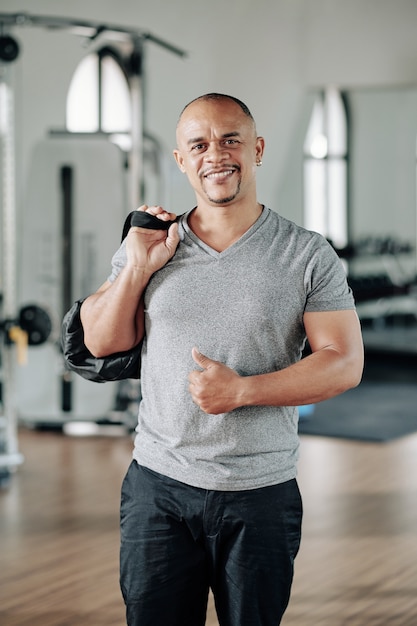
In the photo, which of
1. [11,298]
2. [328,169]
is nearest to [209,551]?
[11,298]

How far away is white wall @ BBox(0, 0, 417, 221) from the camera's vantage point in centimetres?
689

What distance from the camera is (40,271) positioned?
17.7ft

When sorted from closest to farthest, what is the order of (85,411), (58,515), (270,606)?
1. (270,606)
2. (58,515)
3. (85,411)

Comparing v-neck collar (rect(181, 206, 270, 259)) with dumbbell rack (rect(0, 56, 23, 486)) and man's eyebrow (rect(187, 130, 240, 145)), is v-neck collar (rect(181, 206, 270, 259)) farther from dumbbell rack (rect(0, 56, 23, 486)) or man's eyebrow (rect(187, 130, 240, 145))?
dumbbell rack (rect(0, 56, 23, 486))

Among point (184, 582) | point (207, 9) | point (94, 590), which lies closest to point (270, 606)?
point (184, 582)

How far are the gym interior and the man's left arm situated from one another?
1.50 m

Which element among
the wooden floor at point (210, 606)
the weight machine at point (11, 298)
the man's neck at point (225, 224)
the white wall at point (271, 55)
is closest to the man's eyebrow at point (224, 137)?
the man's neck at point (225, 224)

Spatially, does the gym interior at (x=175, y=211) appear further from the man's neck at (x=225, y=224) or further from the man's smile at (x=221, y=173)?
the man's smile at (x=221, y=173)

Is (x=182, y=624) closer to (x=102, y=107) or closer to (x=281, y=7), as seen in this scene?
(x=102, y=107)

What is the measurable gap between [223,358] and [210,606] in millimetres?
1645

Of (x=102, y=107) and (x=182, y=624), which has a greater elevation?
(x=102, y=107)

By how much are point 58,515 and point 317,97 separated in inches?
200

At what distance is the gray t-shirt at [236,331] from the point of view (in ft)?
4.96

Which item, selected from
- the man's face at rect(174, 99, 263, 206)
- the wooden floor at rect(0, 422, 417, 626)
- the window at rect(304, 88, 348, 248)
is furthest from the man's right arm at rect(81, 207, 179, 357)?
the window at rect(304, 88, 348, 248)
